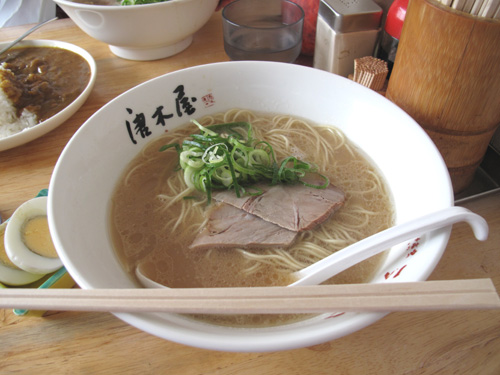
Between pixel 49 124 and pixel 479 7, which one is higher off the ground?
pixel 479 7

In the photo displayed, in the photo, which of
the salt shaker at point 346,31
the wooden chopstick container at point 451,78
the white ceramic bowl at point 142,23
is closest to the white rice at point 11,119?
the white ceramic bowl at point 142,23

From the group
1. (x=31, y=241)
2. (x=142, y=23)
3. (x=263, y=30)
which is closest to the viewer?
(x=31, y=241)

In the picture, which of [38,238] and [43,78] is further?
[43,78]

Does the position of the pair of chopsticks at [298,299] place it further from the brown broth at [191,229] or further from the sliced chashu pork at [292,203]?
the sliced chashu pork at [292,203]

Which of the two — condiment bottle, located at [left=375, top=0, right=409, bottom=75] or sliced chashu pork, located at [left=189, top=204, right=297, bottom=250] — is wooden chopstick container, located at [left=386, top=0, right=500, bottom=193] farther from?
sliced chashu pork, located at [left=189, top=204, right=297, bottom=250]

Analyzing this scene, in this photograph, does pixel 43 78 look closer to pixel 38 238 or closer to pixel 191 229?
pixel 38 238

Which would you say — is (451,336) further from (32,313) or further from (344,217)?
(32,313)

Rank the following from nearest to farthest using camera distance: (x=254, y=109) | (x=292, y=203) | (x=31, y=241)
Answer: (x=31, y=241), (x=292, y=203), (x=254, y=109)

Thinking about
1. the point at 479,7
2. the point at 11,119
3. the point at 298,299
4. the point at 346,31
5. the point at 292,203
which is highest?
the point at 479,7

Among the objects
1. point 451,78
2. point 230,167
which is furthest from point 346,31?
point 230,167

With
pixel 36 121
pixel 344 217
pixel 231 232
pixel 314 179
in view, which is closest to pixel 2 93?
pixel 36 121
